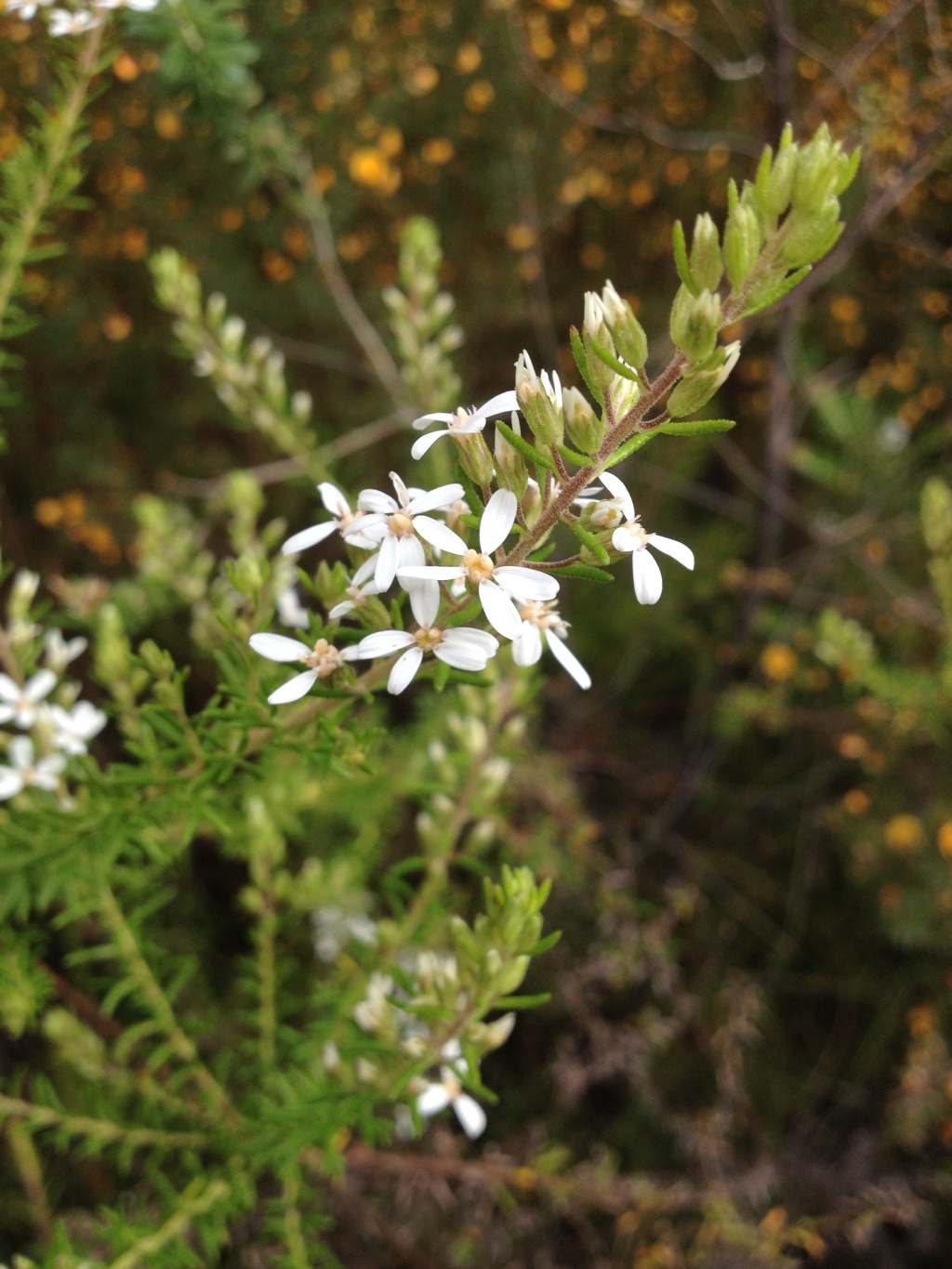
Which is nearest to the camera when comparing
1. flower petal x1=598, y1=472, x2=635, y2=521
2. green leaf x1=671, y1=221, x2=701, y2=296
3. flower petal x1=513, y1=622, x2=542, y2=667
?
green leaf x1=671, y1=221, x2=701, y2=296

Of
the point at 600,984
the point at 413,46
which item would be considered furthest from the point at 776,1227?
the point at 413,46

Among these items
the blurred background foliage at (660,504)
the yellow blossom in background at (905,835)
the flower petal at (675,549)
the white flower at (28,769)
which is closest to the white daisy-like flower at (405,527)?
the flower petal at (675,549)

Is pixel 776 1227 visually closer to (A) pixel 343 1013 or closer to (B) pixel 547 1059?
(B) pixel 547 1059

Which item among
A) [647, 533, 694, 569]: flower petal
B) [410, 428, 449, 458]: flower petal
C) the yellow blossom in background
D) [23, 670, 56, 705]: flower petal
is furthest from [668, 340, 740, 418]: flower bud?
the yellow blossom in background

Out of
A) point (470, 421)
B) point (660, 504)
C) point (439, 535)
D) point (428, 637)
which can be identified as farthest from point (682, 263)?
point (660, 504)

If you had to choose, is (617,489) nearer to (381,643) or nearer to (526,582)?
(526,582)

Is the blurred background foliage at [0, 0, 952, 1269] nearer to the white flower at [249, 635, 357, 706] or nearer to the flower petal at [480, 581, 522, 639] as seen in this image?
the white flower at [249, 635, 357, 706]
